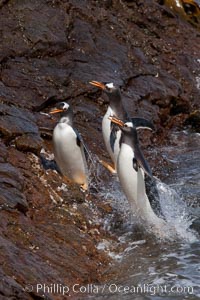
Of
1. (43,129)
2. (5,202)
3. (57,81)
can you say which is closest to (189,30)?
(57,81)

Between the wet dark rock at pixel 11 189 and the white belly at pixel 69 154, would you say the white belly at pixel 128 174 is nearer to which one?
the white belly at pixel 69 154

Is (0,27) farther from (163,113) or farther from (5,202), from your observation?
(5,202)

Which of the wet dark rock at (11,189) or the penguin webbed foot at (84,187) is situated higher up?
the penguin webbed foot at (84,187)

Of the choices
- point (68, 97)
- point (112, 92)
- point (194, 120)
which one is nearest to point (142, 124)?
point (112, 92)

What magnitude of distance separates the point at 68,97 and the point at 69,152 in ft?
6.82

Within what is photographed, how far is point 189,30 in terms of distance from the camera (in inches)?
577

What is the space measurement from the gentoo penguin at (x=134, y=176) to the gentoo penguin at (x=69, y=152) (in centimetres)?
60

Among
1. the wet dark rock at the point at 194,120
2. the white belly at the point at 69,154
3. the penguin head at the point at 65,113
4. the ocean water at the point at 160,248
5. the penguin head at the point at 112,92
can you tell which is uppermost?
the wet dark rock at the point at 194,120

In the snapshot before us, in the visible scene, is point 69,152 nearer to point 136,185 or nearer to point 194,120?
point 136,185

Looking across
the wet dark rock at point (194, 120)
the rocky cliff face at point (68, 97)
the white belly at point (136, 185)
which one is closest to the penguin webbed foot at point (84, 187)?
the rocky cliff face at point (68, 97)

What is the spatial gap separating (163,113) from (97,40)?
5.02ft

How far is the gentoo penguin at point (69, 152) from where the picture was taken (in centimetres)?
893

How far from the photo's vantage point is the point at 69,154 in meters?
8.92

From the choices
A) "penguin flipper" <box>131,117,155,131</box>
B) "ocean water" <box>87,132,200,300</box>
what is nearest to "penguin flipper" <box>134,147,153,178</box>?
"ocean water" <box>87,132,200,300</box>
